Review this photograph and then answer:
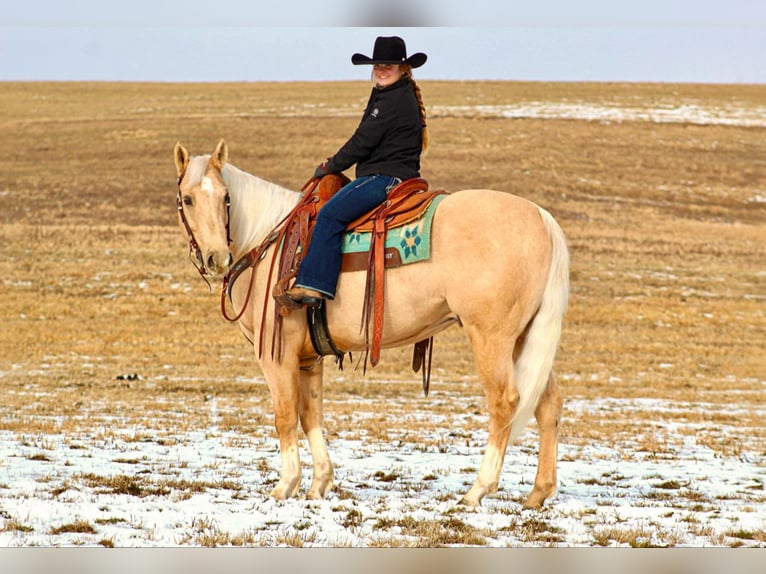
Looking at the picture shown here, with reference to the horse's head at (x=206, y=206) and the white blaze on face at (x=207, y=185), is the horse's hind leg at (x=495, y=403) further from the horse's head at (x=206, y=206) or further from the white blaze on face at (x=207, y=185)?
the white blaze on face at (x=207, y=185)

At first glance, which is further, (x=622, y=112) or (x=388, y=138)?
(x=622, y=112)

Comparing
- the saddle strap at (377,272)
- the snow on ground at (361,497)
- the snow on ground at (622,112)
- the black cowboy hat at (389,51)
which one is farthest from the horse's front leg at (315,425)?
the snow on ground at (622,112)

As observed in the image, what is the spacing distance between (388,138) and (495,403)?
2218 mm

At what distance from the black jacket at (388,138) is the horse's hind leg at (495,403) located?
4.93 ft

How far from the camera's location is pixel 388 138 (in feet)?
25.3

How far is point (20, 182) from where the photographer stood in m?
36.5

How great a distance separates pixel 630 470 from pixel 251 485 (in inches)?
150

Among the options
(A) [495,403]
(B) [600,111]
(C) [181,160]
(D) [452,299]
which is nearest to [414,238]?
(D) [452,299]

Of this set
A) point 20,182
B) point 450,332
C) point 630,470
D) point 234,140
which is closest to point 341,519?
point 630,470

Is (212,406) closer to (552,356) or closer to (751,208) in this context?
(552,356)

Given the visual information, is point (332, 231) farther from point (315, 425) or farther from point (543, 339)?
point (543, 339)

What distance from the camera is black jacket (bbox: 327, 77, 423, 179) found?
7.59m

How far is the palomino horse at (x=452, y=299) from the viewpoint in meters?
7.33

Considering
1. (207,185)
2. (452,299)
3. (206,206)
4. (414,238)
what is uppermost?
(207,185)
